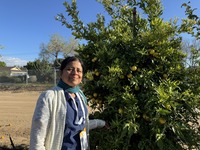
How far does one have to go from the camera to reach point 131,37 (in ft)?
11.1

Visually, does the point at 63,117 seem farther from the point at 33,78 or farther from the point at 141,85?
the point at 33,78

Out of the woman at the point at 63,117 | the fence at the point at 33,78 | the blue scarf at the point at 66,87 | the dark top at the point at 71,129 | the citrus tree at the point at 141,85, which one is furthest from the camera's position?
the fence at the point at 33,78

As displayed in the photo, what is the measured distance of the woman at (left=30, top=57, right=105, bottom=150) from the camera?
2137mm

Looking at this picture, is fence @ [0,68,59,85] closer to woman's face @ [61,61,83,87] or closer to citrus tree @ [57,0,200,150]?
citrus tree @ [57,0,200,150]

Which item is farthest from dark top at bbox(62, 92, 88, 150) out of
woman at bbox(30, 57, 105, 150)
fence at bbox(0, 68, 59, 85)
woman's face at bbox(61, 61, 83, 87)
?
fence at bbox(0, 68, 59, 85)

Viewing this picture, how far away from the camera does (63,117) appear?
2.23 m

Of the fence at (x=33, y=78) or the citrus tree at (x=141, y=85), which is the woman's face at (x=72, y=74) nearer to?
the citrus tree at (x=141, y=85)

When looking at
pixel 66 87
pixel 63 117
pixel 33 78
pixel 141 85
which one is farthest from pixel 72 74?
pixel 33 78

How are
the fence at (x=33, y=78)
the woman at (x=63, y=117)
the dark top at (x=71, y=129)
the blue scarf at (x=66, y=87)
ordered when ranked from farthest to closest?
the fence at (x=33, y=78), the blue scarf at (x=66, y=87), the dark top at (x=71, y=129), the woman at (x=63, y=117)

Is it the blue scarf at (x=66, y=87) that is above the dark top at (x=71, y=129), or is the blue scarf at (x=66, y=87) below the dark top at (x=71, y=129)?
above

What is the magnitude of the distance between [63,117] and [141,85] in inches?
49.7

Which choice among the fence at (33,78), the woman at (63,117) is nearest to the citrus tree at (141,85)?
the woman at (63,117)

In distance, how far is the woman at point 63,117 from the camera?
2.14 meters

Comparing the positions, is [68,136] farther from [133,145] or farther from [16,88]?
[16,88]
